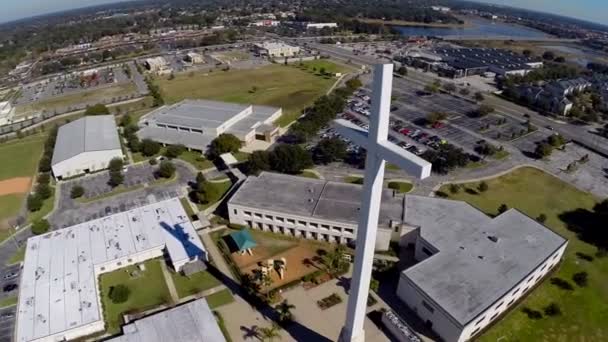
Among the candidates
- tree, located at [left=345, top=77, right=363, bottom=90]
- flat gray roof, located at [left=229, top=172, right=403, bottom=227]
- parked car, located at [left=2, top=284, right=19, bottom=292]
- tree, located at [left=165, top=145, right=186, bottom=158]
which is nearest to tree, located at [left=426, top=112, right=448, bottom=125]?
tree, located at [left=345, top=77, right=363, bottom=90]

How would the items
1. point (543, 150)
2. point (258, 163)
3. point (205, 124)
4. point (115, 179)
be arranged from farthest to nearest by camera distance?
point (205, 124)
point (543, 150)
point (115, 179)
point (258, 163)

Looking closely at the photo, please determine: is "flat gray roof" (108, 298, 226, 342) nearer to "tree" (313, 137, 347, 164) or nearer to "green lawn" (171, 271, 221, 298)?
"green lawn" (171, 271, 221, 298)

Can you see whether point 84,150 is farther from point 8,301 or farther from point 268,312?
point 268,312

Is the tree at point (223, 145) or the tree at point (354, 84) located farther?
the tree at point (354, 84)

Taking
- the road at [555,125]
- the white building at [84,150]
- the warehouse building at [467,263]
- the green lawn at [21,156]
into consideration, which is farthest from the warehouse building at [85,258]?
the road at [555,125]

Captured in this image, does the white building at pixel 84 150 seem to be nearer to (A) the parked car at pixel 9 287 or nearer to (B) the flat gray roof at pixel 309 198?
(A) the parked car at pixel 9 287

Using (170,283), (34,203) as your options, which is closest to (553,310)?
(170,283)
